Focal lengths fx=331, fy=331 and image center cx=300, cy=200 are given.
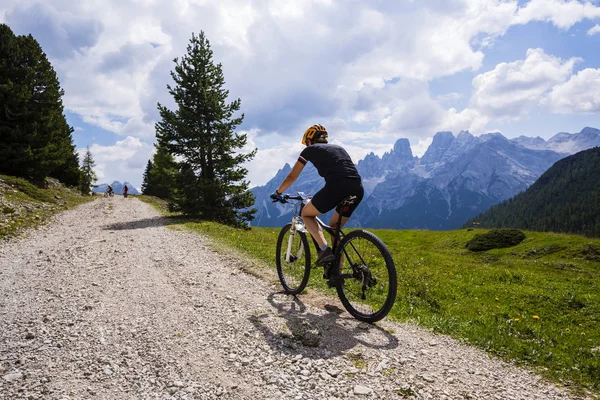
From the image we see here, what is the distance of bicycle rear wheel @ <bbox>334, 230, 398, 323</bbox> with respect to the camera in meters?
5.92

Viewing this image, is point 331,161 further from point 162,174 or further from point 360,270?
point 162,174

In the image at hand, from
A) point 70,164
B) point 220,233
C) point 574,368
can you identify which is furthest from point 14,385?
point 70,164

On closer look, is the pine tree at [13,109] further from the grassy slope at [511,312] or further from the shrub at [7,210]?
the grassy slope at [511,312]

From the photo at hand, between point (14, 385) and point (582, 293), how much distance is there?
15.0m

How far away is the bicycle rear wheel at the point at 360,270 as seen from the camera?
5.92m

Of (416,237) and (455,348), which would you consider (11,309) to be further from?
(416,237)

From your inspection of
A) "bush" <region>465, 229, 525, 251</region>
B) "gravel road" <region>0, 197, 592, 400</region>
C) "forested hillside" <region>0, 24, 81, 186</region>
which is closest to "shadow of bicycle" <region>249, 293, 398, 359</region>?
"gravel road" <region>0, 197, 592, 400</region>

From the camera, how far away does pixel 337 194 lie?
6.26 meters

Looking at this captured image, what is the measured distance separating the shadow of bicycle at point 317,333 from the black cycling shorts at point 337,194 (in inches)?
78.8

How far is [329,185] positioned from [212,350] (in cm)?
343

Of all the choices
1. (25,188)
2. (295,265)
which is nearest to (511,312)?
(295,265)

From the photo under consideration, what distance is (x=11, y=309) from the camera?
6.21m

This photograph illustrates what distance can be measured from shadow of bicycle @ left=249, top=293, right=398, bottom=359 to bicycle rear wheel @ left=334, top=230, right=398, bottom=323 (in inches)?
10.6

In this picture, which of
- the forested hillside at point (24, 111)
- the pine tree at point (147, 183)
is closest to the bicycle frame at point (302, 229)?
the forested hillside at point (24, 111)
